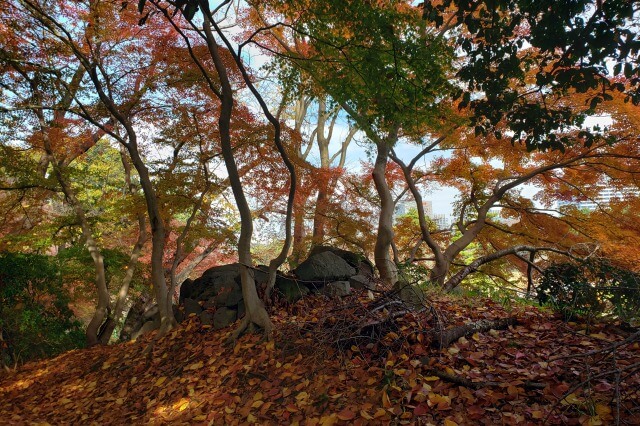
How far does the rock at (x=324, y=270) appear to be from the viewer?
5.64 m

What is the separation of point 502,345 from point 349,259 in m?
3.35

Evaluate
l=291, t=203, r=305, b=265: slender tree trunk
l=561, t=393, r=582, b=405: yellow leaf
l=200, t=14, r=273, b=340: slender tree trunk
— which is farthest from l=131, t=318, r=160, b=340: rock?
l=561, t=393, r=582, b=405: yellow leaf

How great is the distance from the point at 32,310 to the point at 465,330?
829 centimetres

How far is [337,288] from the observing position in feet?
17.5

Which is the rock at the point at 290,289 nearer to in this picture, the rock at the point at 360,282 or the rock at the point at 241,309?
the rock at the point at 241,309

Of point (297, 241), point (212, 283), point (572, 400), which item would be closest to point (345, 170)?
point (297, 241)

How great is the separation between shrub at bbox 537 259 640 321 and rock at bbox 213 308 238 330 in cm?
393

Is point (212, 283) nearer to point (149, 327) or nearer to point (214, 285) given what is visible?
point (214, 285)

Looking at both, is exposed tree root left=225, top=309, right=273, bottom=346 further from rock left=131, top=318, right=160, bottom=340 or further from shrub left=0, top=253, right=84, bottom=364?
shrub left=0, top=253, right=84, bottom=364

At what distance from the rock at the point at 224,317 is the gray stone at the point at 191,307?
0.58 meters

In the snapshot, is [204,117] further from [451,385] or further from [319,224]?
[451,385]

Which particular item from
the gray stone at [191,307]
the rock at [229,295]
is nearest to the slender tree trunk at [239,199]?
the rock at [229,295]

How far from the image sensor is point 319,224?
1109cm

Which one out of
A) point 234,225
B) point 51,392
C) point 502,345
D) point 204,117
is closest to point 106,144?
point 234,225
